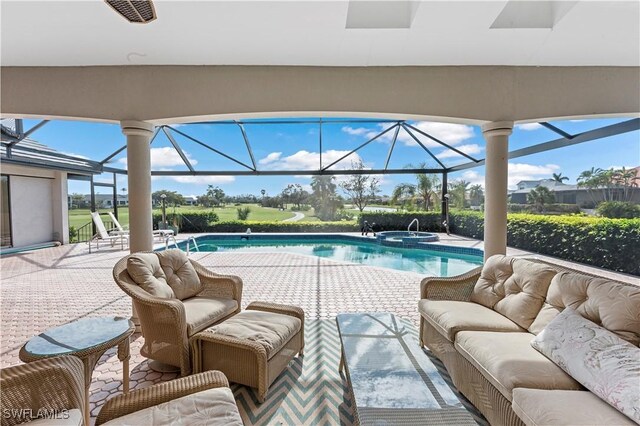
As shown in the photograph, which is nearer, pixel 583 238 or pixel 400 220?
pixel 583 238

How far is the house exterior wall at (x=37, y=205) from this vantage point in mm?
9430

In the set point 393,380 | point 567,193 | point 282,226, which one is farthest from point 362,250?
point 393,380

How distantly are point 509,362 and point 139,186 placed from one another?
403 cm

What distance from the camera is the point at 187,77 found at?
347 cm

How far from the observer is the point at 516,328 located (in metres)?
2.43

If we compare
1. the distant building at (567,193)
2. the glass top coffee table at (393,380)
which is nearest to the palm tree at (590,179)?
the distant building at (567,193)

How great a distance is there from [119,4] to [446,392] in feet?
11.0

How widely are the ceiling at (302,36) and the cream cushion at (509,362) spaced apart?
287 centimetres

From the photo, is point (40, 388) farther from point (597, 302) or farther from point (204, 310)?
point (597, 302)

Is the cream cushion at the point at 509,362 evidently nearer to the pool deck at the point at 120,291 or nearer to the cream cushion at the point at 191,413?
the cream cushion at the point at 191,413

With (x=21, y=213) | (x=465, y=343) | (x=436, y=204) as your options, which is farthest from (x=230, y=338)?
A: (x=436, y=204)

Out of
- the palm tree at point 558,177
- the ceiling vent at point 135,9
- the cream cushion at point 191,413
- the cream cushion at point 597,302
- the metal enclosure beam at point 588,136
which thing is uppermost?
the ceiling vent at point 135,9

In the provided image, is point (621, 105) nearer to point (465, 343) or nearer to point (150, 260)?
point (465, 343)

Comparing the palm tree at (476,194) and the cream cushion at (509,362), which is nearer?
the cream cushion at (509,362)
